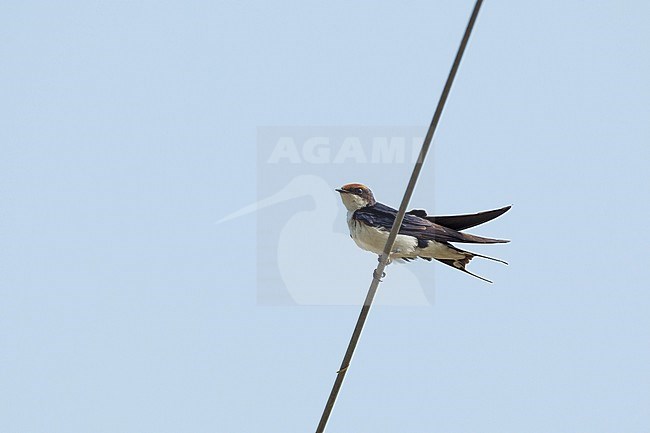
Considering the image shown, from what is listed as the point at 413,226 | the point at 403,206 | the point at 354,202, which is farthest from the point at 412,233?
the point at 403,206

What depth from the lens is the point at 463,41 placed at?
3734mm

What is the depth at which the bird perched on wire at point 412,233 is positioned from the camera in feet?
22.3

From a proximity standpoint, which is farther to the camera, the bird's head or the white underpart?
the bird's head

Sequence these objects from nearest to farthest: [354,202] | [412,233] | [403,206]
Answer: [403,206], [412,233], [354,202]

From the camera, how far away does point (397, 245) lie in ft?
22.8

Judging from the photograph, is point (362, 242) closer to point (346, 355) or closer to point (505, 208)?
point (505, 208)

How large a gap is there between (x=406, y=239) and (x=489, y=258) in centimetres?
74

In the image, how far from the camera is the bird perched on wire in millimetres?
6809

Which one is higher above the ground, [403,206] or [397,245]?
[397,245]

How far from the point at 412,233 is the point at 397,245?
145 millimetres

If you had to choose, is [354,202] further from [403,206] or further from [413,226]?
[403,206]

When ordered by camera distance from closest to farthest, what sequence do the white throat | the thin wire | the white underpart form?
the thin wire < the white underpart < the white throat

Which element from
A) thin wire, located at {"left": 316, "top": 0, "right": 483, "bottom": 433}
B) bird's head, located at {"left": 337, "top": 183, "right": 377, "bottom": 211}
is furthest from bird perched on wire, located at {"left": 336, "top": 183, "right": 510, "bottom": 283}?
thin wire, located at {"left": 316, "top": 0, "right": 483, "bottom": 433}

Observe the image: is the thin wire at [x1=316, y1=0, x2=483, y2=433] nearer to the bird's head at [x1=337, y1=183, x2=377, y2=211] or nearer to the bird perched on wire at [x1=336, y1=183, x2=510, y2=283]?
the bird perched on wire at [x1=336, y1=183, x2=510, y2=283]
